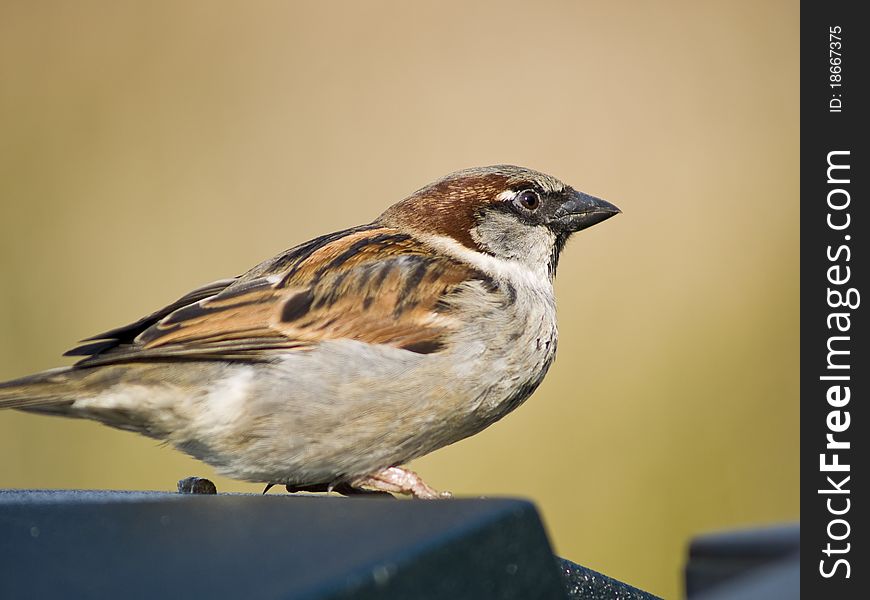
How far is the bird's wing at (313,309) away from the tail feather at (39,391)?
6 cm

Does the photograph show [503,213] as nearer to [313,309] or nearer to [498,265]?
[498,265]

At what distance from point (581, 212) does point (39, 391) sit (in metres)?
1.23

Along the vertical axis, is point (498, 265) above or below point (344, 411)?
above

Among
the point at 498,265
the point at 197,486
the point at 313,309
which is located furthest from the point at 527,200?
the point at 197,486

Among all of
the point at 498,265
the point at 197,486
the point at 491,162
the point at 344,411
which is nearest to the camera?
the point at 197,486

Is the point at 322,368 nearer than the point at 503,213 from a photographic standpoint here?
Yes

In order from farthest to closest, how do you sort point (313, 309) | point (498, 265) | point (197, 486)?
point (498, 265), point (313, 309), point (197, 486)

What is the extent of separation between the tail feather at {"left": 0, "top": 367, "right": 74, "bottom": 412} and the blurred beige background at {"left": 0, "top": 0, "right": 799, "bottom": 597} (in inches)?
55.0

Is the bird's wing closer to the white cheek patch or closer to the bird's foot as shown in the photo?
the white cheek patch

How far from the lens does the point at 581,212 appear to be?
2871mm

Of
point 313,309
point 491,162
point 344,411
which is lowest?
point 344,411

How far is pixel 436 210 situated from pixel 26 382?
0.98 meters

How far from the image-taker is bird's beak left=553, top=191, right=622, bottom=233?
2.87 meters
